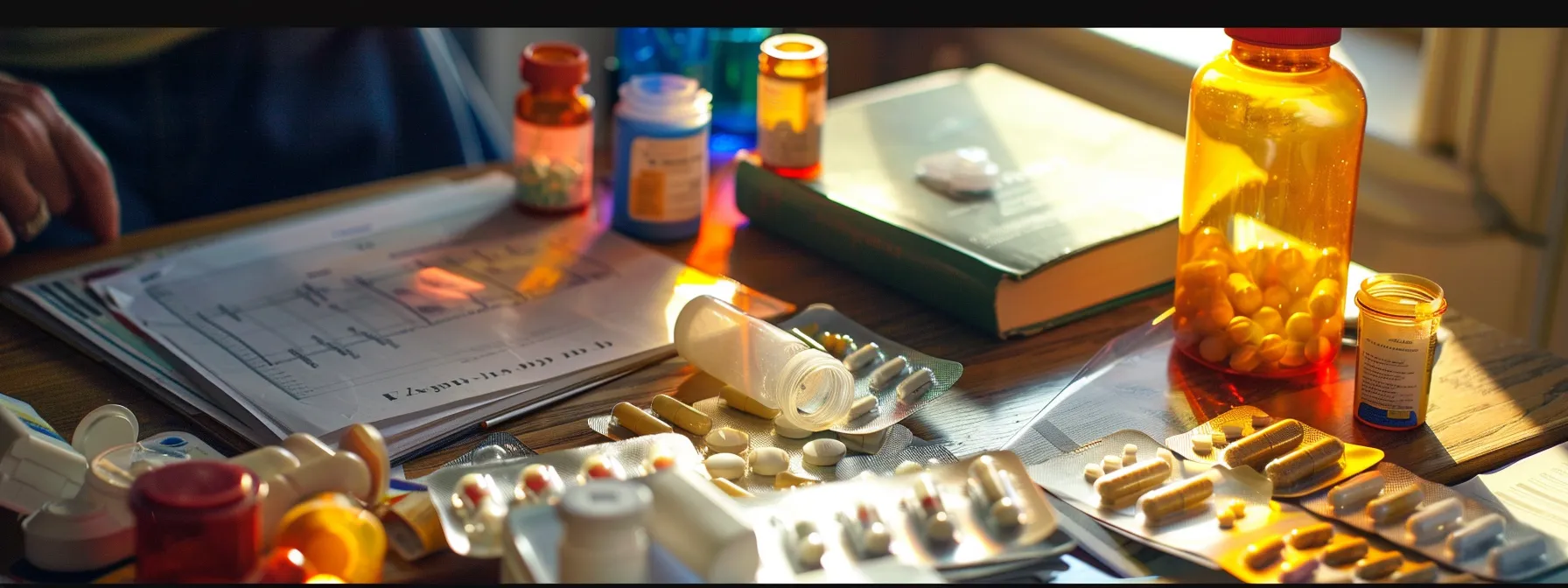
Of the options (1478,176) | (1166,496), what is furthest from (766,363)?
(1478,176)

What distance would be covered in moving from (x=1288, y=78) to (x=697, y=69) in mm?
609

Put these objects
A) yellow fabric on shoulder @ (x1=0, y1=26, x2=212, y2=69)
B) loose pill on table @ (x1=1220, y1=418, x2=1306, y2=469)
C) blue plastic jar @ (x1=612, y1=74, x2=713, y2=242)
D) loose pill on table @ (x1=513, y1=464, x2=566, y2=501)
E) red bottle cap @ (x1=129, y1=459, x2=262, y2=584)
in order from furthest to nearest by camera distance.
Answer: yellow fabric on shoulder @ (x1=0, y1=26, x2=212, y2=69)
blue plastic jar @ (x1=612, y1=74, x2=713, y2=242)
loose pill on table @ (x1=1220, y1=418, x2=1306, y2=469)
loose pill on table @ (x1=513, y1=464, x2=566, y2=501)
red bottle cap @ (x1=129, y1=459, x2=262, y2=584)

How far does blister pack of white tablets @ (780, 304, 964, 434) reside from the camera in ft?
2.76

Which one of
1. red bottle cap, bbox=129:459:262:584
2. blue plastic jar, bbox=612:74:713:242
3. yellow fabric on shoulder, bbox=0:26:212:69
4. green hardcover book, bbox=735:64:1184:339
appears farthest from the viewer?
yellow fabric on shoulder, bbox=0:26:212:69

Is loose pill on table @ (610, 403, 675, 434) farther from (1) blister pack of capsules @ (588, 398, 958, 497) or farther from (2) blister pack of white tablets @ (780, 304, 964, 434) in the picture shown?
(2) blister pack of white tablets @ (780, 304, 964, 434)

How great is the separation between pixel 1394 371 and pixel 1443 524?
15 centimetres

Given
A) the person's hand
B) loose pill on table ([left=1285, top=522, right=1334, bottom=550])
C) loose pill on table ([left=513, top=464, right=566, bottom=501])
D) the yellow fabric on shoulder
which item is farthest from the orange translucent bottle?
the yellow fabric on shoulder

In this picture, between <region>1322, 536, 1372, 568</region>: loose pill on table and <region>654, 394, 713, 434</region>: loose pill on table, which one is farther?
<region>654, 394, 713, 434</region>: loose pill on table

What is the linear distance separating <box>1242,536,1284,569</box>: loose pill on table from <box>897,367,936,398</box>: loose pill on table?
24cm

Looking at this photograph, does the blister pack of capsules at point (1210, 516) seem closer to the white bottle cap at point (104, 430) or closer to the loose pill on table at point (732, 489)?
the loose pill on table at point (732, 489)
